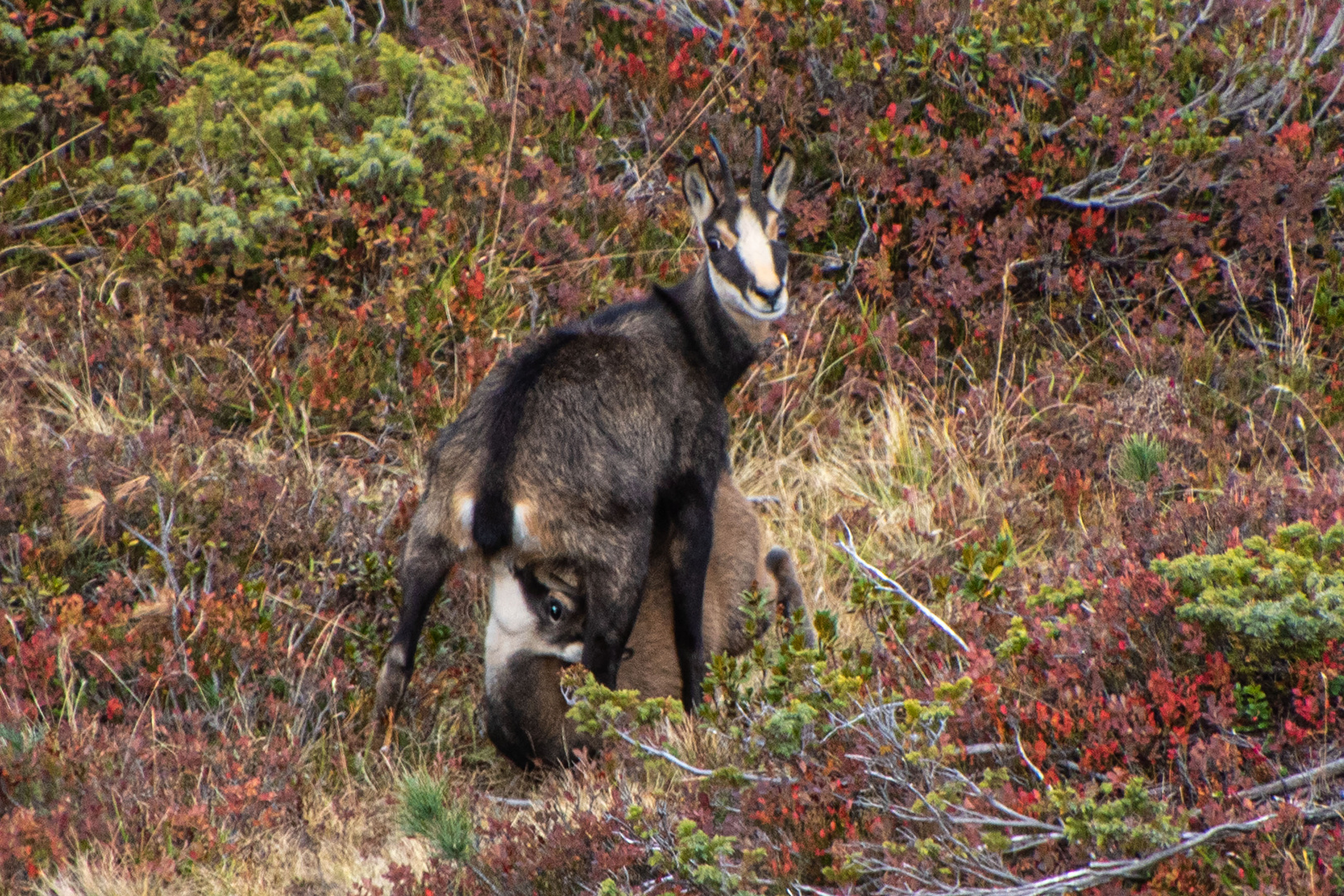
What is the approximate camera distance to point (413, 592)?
5125 millimetres

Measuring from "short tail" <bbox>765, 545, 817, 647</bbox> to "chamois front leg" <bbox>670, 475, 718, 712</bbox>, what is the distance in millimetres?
726

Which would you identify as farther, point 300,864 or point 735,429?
point 735,429

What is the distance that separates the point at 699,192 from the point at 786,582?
1831mm

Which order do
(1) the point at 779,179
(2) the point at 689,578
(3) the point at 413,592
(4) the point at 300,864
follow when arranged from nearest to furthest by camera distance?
(4) the point at 300,864 → (3) the point at 413,592 → (2) the point at 689,578 → (1) the point at 779,179

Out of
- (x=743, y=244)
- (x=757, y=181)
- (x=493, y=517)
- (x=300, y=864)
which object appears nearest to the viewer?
(x=300, y=864)

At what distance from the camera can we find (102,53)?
8.17 meters

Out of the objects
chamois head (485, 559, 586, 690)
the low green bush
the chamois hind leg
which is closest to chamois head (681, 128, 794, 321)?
chamois head (485, 559, 586, 690)

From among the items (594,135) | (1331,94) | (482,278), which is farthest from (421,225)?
(1331,94)

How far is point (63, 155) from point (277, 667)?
13.2ft

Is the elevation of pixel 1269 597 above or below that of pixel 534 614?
above

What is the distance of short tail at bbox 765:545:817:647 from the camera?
6.33 m

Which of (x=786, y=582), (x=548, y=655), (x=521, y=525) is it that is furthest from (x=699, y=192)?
(x=548, y=655)

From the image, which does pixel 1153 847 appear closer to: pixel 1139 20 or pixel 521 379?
pixel 521 379

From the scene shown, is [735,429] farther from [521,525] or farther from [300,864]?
[300,864]
